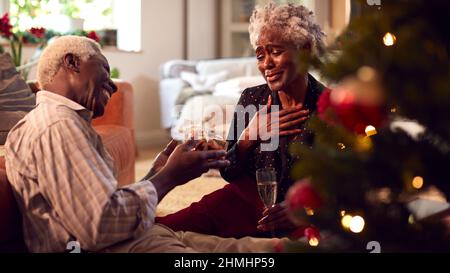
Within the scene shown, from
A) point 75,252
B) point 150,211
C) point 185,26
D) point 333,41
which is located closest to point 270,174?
point 150,211

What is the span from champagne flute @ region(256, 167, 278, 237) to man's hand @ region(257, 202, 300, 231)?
2 cm

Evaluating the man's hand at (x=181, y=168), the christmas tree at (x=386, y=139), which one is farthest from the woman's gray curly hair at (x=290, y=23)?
the christmas tree at (x=386, y=139)

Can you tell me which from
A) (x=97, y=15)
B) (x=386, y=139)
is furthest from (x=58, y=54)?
(x=97, y=15)

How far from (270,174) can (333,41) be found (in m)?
0.67

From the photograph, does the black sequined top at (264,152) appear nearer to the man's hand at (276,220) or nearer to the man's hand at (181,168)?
the man's hand at (276,220)

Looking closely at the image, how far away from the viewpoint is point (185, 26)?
20.5ft

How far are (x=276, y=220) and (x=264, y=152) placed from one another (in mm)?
226

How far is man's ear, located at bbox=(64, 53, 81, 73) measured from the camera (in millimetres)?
1306

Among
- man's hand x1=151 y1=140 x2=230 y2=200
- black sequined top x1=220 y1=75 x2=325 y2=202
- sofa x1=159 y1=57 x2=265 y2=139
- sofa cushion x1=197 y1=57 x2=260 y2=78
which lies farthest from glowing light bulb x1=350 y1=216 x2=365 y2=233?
sofa cushion x1=197 y1=57 x2=260 y2=78

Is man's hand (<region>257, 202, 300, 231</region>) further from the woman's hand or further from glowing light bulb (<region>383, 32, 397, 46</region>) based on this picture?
glowing light bulb (<region>383, 32, 397, 46</region>)

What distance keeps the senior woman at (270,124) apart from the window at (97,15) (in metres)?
3.43

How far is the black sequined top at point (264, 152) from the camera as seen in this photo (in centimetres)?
177

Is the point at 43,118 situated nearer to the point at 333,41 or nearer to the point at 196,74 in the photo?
the point at 333,41
